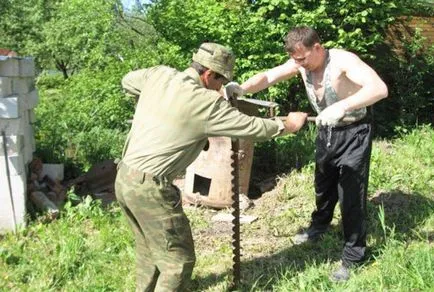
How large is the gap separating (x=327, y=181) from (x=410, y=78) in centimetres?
588

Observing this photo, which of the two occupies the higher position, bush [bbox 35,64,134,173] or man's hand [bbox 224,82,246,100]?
man's hand [bbox 224,82,246,100]

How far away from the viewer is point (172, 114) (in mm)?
2980

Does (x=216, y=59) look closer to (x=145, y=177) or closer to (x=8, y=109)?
(x=145, y=177)

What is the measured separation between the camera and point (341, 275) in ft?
12.7

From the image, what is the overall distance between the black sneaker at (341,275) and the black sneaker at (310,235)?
712mm

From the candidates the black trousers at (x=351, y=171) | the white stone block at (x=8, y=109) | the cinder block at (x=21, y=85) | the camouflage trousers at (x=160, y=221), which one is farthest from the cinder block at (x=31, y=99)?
the black trousers at (x=351, y=171)

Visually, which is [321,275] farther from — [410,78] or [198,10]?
[410,78]

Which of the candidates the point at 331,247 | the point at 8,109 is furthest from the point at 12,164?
the point at 331,247

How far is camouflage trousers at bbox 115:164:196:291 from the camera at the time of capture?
3084mm

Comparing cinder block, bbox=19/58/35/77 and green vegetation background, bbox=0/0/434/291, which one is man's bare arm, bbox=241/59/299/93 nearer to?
green vegetation background, bbox=0/0/434/291

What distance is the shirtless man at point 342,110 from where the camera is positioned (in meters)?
3.45

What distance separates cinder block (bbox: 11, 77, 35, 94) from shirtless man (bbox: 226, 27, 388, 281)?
2510 millimetres

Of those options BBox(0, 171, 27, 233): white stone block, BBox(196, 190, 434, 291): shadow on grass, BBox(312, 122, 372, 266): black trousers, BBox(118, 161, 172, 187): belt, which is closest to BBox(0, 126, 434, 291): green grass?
BBox(196, 190, 434, 291): shadow on grass

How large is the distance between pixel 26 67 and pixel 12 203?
145 centimetres
